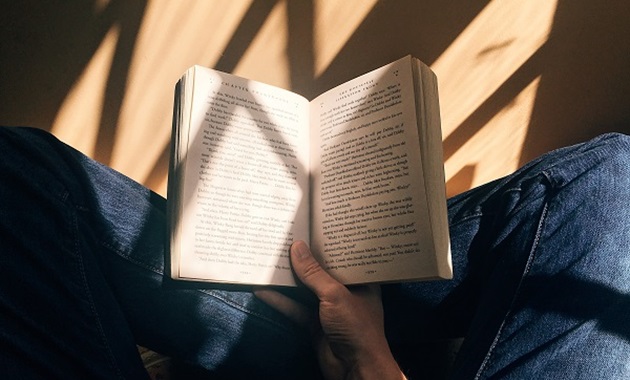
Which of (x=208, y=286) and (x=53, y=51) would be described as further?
(x=53, y=51)

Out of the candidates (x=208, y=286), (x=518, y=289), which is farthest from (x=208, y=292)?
(x=518, y=289)

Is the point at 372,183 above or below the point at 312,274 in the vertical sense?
above

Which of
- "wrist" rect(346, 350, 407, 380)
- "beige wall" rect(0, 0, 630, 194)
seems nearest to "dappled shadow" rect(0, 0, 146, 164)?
"beige wall" rect(0, 0, 630, 194)

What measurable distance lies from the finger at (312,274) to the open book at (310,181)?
0.05 ft

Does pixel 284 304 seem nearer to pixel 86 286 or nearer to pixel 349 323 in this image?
pixel 349 323

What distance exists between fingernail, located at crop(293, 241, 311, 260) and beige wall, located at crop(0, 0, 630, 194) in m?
0.36

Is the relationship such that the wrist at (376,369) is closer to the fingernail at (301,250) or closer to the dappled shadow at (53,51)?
the fingernail at (301,250)

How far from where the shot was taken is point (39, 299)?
613 mm

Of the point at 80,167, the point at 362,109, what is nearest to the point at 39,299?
the point at 80,167

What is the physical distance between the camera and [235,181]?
0.64 m

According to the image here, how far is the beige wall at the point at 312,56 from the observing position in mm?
814

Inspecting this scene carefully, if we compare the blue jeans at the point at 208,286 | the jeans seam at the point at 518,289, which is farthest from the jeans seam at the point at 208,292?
the jeans seam at the point at 518,289

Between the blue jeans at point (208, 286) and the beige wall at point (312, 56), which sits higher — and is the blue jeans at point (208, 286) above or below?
below

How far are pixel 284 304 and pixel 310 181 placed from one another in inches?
7.5
